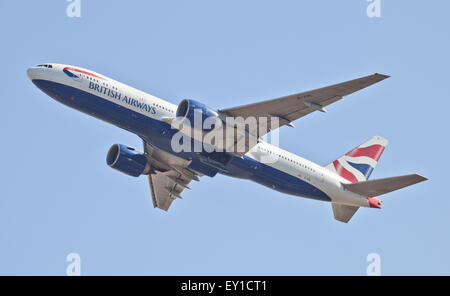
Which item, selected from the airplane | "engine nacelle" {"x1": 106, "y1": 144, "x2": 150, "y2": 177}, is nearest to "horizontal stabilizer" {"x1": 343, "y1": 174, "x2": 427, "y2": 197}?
the airplane

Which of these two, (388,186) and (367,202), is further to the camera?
(367,202)

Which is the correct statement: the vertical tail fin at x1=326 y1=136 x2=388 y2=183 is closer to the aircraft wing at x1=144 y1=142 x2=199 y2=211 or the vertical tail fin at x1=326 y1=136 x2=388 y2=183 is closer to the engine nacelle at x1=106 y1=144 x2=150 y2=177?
the aircraft wing at x1=144 y1=142 x2=199 y2=211

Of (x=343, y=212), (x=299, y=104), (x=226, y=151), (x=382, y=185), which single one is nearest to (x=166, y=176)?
(x=226, y=151)

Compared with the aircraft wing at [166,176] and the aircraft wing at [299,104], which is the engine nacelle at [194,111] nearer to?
the aircraft wing at [299,104]

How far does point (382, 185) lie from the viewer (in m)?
40.1

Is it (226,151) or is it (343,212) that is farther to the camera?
(343,212)

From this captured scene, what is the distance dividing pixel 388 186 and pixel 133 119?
14.8 meters

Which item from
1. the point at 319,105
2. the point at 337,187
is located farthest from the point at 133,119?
the point at 337,187

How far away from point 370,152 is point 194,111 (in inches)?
591

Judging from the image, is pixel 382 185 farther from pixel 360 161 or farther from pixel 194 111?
pixel 194 111

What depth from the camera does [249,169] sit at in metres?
40.2

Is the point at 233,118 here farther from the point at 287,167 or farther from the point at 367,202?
the point at 367,202

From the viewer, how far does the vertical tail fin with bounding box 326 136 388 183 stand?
146 feet

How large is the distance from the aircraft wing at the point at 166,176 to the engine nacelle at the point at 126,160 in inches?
27.7
